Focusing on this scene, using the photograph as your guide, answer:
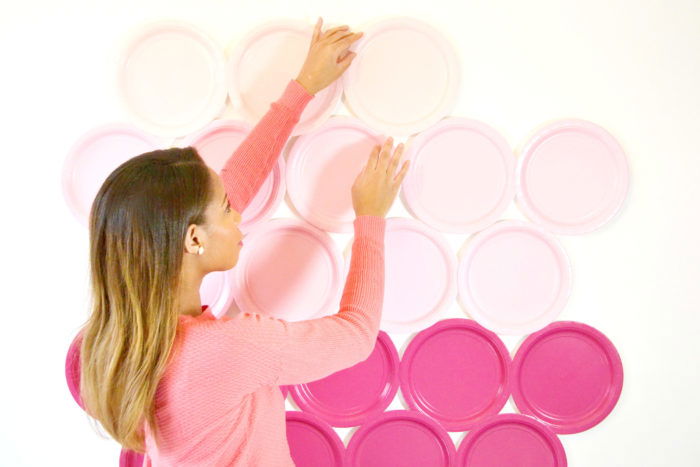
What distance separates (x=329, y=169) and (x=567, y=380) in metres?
0.69

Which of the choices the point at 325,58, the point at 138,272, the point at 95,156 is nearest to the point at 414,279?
the point at 325,58

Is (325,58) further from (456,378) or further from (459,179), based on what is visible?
(456,378)

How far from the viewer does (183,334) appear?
3.03 ft

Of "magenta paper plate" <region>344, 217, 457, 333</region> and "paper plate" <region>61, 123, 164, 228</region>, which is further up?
"paper plate" <region>61, 123, 164, 228</region>

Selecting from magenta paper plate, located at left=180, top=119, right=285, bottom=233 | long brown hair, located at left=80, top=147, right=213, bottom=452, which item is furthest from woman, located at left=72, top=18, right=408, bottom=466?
magenta paper plate, located at left=180, top=119, right=285, bottom=233

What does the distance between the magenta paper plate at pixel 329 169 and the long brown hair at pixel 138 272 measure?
353mm

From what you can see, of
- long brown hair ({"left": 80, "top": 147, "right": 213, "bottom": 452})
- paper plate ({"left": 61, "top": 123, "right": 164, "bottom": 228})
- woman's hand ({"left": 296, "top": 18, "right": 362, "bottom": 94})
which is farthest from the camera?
paper plate ({"left": 61, "top": 123, "right": 164, "bottom": 228})

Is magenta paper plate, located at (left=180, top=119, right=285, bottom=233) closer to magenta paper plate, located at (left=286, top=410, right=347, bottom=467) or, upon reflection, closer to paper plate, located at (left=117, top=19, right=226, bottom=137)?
paper plate, located at (left=117, top=19, right=226, bottom=137)

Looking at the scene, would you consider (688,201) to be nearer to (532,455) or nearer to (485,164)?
(485,164)

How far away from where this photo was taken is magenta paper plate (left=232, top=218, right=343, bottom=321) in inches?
51.1

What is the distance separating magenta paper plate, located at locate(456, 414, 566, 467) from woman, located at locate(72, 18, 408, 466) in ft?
1.63

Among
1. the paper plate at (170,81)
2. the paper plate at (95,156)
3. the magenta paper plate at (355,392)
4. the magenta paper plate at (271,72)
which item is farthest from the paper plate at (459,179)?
the paper plate at (95,156)

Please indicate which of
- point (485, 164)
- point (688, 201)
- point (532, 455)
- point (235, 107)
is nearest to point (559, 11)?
point (485, 164)

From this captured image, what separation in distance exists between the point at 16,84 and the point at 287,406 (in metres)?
0.91
